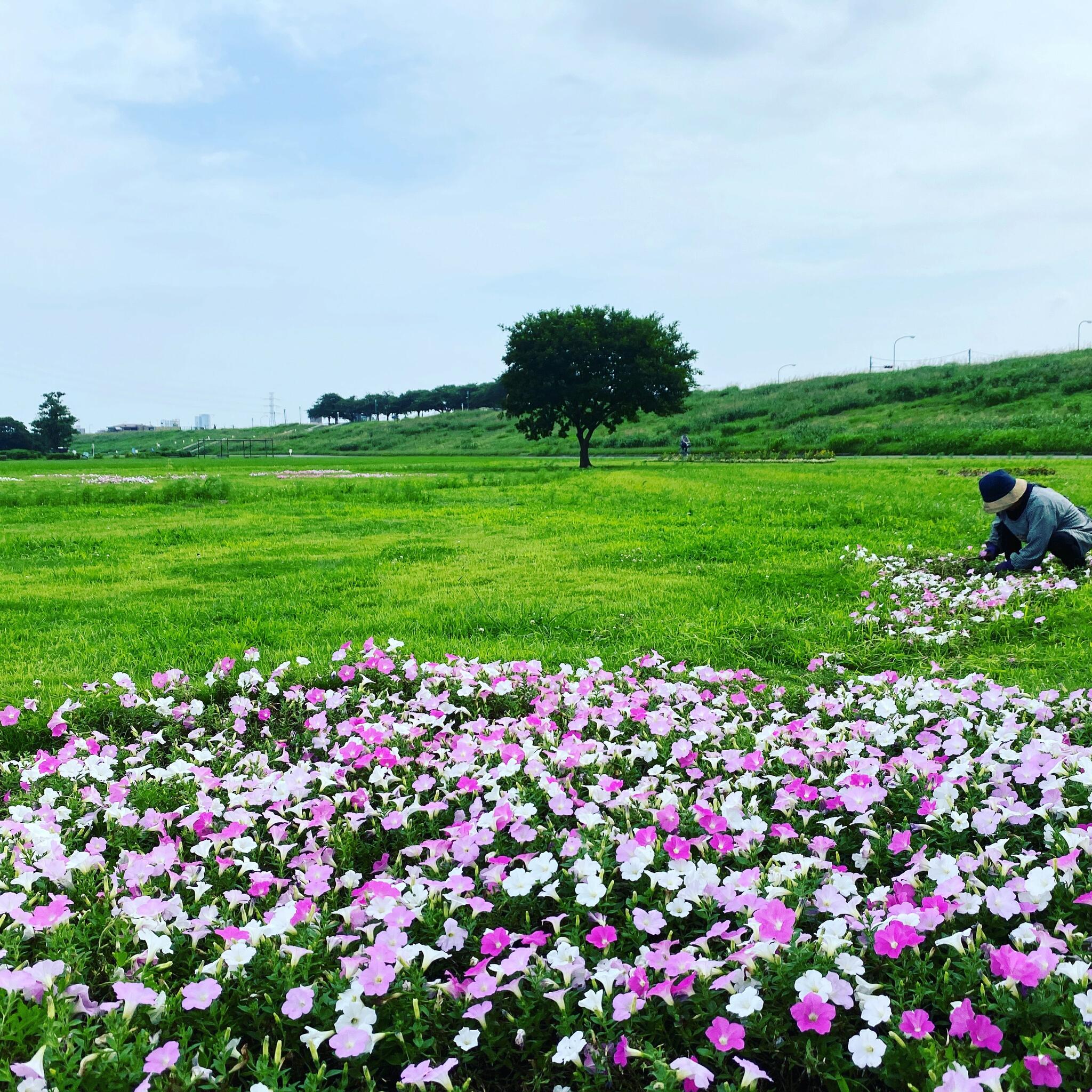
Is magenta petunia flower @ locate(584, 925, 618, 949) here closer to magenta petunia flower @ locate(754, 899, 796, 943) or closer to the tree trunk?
magenta petunia flower @ locate(754, 899, 796, 943)

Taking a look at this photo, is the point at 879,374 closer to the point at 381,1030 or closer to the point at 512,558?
the point at 512,558

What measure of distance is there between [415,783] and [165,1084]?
1688 mm

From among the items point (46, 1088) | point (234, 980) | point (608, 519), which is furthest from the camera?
point (608, 519)

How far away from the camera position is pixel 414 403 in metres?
148

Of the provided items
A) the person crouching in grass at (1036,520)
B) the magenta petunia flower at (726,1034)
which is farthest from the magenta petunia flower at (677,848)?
the person crouching in grass at (1036,520)

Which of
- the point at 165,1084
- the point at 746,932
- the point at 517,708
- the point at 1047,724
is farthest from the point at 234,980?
the point at 1047,724

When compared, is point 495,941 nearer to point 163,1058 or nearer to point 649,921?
point 649,921

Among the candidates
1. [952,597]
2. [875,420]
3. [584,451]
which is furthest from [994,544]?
[875,420]

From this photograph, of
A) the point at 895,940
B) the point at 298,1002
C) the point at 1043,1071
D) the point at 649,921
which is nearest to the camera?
the point at 1043,1071

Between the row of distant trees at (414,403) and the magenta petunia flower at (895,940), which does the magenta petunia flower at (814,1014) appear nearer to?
the magenta petunia flower at (895,940)

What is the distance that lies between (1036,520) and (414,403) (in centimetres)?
14545

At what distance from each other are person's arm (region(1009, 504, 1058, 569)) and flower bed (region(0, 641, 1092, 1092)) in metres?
3.37

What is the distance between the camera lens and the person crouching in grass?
7.58m

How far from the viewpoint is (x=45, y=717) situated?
4938 millimetres
